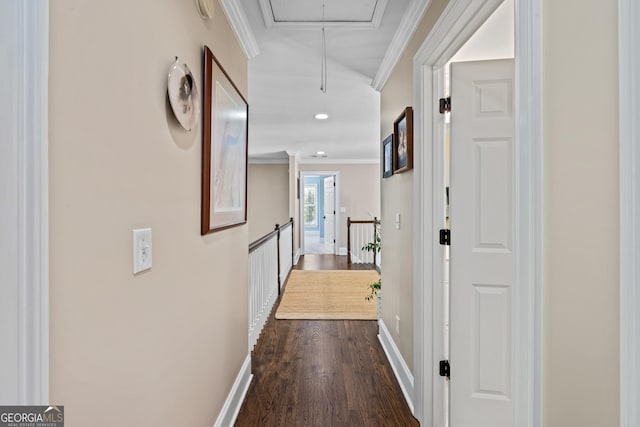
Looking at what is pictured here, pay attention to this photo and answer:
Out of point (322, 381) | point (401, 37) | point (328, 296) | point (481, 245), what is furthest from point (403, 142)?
point (328, 296)

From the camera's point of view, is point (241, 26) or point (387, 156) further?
point (387, 156)

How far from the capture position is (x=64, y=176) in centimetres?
66

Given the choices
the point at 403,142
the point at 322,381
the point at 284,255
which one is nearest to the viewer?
the point at 403,142

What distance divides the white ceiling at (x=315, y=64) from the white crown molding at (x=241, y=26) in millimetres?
48

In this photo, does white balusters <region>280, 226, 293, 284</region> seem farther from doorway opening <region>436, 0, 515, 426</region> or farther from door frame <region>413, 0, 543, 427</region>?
doorway opening <region>436, 0, 515, 426</region>

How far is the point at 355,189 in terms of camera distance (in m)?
8.42

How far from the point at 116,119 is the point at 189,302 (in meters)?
0.76

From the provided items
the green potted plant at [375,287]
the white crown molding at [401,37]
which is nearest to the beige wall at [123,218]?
the white crown molding at [401,37]

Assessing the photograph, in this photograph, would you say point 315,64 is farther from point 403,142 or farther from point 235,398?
point 235,398

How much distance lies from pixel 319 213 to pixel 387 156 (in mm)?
10072

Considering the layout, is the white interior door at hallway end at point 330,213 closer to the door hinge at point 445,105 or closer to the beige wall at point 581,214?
the door hinge at point 445,105

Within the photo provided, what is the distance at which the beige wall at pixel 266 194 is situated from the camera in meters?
8.20

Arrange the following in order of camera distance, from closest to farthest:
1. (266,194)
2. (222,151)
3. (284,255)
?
(222,151) → (284,255) → (266,194)

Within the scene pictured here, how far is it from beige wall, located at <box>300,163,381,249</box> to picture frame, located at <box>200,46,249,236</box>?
637 centimetres
